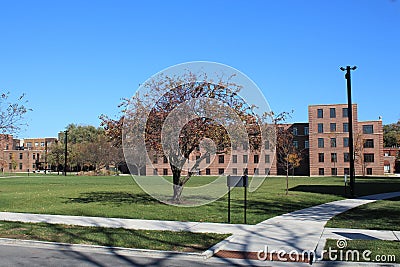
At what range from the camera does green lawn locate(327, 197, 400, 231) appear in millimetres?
13102

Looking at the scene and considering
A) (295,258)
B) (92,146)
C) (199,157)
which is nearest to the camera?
(295,258)

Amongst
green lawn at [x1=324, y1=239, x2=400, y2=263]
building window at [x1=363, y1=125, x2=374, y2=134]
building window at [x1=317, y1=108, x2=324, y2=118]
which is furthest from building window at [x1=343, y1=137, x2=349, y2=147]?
green lawn at [x1=324, y1=239, x2=400, y2=263]

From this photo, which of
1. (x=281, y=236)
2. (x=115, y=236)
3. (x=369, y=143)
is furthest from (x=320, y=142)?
(x=115, y=236)

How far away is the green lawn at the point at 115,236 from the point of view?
33.8ft

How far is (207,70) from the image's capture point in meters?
17.0

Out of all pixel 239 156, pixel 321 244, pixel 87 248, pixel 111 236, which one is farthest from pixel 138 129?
pixel 321 244

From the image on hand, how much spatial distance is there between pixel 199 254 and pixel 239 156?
40.1ft

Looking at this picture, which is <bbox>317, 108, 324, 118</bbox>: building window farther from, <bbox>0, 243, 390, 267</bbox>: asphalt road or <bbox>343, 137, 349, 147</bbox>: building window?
<bbox>0, 243, 390, 267</bbox>: asphalt road

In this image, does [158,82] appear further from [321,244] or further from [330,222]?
[321,244]

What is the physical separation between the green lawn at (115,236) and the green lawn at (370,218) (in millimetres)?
4424

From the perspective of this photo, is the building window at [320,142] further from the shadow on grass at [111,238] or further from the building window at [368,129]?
the shadow on grass at [111,238]

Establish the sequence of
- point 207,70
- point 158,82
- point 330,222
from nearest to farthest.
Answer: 1. point 330,222
2. point 207,70
3. point 158,82

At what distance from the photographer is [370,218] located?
593 inches

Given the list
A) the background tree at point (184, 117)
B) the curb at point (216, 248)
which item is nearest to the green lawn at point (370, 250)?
the curb at point (216, 248)
